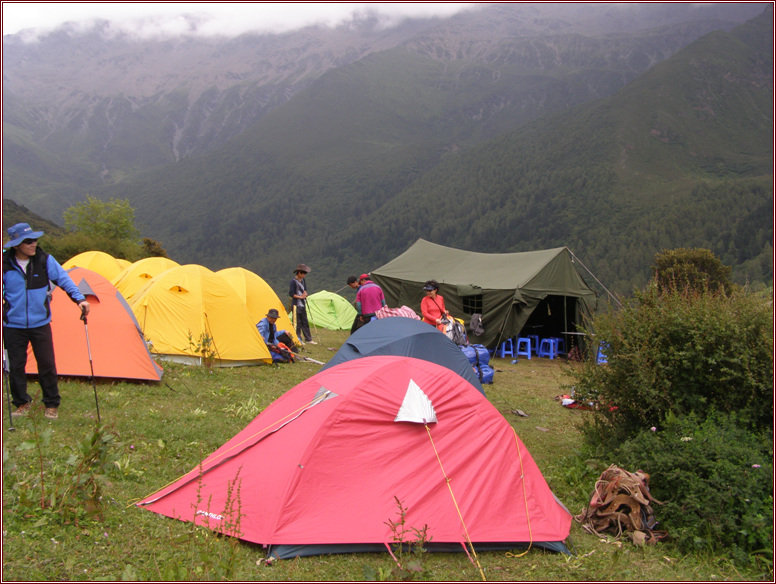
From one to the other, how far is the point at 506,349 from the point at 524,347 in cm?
56

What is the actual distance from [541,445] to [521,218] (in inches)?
2568

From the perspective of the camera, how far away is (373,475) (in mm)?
4148

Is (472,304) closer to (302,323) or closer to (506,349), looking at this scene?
(506,349)

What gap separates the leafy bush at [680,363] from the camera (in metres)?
4.96

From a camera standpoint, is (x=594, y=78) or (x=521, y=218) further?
(x=594, y=78)

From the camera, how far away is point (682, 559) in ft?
13.3

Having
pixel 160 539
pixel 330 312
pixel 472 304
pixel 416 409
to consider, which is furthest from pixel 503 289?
Answer: pixel 160 539

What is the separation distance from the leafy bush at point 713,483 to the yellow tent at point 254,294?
8.06 metres

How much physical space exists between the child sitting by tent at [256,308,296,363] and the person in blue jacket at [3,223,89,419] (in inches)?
199

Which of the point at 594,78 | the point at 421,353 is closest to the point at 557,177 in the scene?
the point at 421,353

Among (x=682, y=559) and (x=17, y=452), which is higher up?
(x=17, y=452)

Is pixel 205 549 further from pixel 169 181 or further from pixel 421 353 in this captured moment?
Result: pixel 169 181

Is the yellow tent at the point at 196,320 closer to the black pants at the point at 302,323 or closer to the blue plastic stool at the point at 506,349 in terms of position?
the black pants at the point at 302,323

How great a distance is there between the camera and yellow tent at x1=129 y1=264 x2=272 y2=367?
9.55 m
